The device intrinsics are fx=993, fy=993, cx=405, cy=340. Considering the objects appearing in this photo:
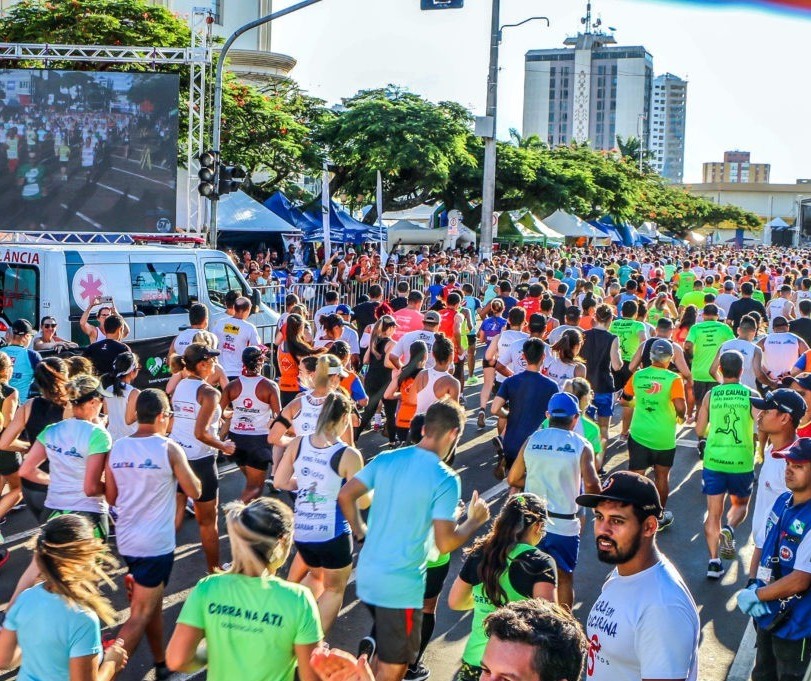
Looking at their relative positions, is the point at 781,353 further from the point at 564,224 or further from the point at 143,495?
the point at 564,224

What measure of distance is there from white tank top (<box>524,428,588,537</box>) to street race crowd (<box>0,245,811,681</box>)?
0.01m

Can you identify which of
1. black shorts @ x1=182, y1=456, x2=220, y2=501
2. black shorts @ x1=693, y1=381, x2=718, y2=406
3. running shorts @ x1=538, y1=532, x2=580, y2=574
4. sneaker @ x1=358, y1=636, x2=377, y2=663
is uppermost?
black shorts @ x1=693, y1=381, x2=718, y2=406

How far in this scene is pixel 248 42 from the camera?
177ft

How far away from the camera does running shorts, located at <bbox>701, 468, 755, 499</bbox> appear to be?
762cm

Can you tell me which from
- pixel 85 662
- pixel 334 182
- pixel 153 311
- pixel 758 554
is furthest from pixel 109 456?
pixel 334 182

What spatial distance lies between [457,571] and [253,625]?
4.30 metres

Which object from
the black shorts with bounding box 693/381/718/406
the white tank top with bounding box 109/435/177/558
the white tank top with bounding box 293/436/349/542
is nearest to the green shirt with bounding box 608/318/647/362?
the black shorts with bounding box 693/381/718/406

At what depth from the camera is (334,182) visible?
A: 36.2 meters

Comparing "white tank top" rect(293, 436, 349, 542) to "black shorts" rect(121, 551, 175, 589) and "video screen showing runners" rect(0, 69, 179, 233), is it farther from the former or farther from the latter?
"video screen showing runners" rect(0, 69, 179, 233)

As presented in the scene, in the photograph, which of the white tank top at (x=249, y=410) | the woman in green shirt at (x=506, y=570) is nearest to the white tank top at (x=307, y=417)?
the white tank top at (x=249, y=410)

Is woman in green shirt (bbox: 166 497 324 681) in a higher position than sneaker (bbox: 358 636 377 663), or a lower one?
higher

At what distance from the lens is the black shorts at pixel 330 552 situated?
576cm

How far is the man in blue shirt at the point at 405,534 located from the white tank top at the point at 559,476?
126 cm

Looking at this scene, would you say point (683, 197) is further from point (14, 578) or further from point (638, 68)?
point (638, 68)
